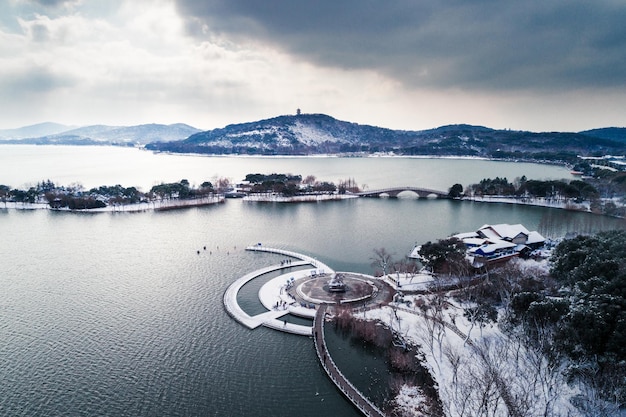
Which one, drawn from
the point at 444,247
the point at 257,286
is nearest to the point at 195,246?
the point at 257,286

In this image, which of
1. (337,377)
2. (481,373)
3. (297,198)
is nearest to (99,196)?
(297,198)

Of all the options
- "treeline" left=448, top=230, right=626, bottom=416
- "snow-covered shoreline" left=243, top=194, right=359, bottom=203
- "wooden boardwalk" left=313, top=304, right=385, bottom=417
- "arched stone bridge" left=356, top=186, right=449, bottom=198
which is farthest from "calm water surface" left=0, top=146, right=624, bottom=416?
"arched stone bridge" left=356, top=186, right=449, bottom=198

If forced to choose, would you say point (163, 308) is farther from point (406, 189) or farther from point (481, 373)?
point (406, 189)

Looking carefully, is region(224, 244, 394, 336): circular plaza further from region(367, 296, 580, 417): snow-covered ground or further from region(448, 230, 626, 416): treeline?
region(448, 230, 626, 416): treeline

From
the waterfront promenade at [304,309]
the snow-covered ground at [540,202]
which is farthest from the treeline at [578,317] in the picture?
the snow-covered ground at [540,202]

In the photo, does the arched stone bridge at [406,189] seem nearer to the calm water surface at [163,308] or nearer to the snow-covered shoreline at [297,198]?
the snow-covered shoreline at [297,198]
